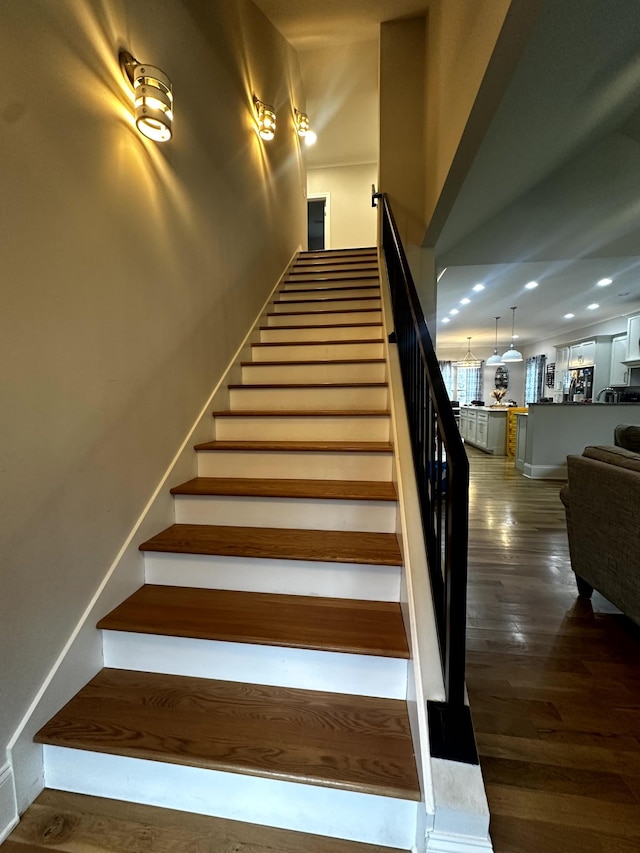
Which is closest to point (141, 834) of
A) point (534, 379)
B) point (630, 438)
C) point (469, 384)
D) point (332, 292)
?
point (630, 438)

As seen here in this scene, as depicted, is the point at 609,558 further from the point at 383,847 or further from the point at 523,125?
the point at 523,125

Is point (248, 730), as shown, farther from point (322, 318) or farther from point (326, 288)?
point (326, 288)

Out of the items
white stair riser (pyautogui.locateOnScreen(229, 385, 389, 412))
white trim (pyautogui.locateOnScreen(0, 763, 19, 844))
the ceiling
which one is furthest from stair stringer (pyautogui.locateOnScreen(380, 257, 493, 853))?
the ceiling

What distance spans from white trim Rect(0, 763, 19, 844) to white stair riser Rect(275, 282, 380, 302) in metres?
3.45

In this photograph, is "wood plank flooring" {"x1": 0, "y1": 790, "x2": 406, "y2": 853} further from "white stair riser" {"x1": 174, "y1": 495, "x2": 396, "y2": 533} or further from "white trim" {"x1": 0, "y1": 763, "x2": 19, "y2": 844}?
"white stair riser" {"x1": 174, "y1": 495, "x2": 396, "y2": 533}

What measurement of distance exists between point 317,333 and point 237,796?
2.71 meters

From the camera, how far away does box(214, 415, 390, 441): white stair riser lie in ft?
6.93

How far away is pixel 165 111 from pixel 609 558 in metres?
2.87

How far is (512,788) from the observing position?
1.11 metres

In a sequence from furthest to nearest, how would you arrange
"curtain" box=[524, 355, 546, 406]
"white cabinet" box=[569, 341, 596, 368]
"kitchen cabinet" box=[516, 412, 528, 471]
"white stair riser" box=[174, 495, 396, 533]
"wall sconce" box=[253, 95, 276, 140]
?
"curtain" box=[524, 355, 546, 406], "white cabinet" box=[569, 341, 596, 368], "kitchen cabinet" box=[516, 412, 528, 471], "wall sconce" box=[253, 95, 276, 140], "white stair riser" box=[174, 495, 396, 533]

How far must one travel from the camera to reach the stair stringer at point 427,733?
0.80 meters

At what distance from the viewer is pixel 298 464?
1947 mm

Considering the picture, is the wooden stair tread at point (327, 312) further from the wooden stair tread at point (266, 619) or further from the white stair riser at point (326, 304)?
the wooden stair tread at point (266, 619)

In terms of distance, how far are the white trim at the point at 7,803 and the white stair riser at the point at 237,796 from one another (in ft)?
0.28
